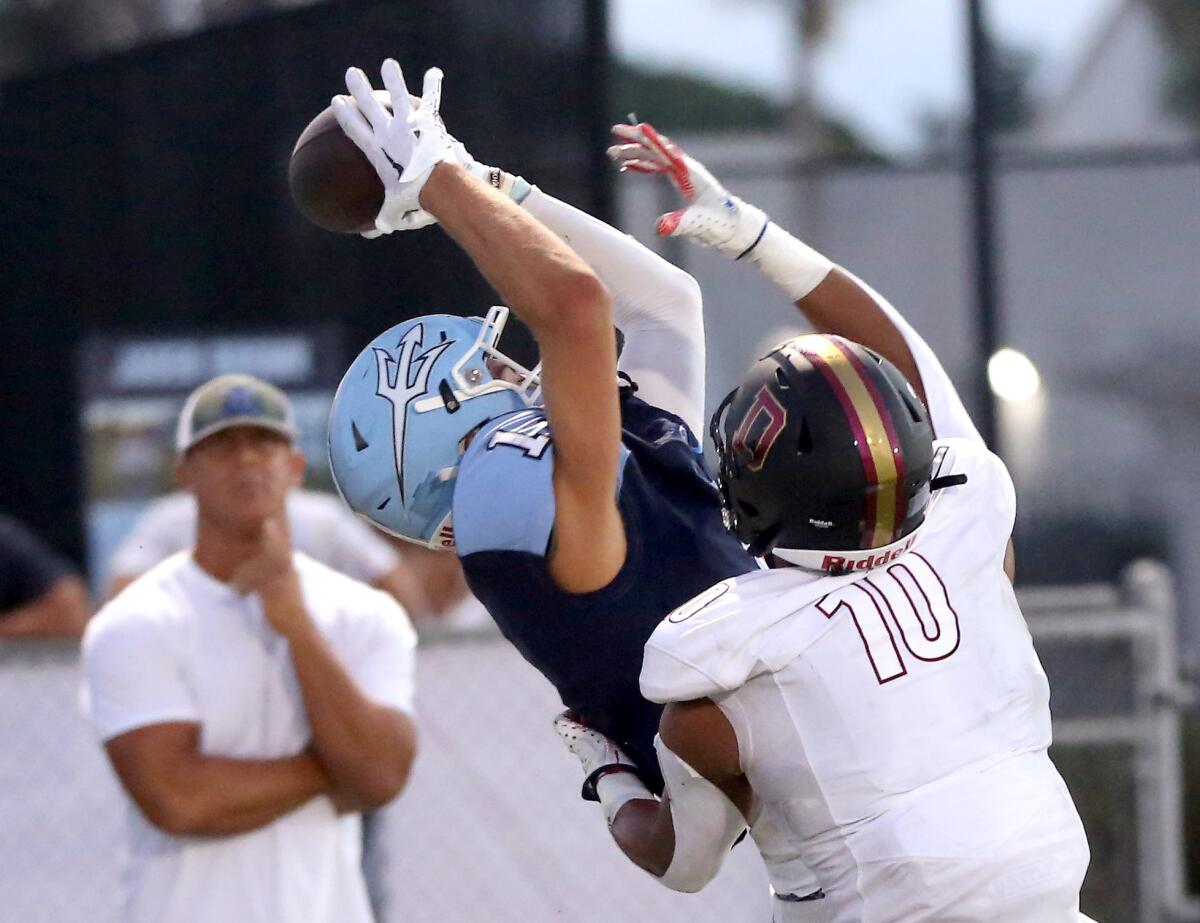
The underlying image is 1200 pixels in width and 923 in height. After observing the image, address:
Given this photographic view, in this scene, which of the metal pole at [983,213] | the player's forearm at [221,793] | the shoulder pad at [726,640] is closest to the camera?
the shoulder pad at [726,640]

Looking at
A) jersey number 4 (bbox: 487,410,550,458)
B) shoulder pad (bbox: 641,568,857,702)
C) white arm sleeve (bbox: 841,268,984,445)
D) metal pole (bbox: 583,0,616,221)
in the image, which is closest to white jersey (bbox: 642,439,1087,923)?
shoulder pad (bbox: 641,568,857,702)

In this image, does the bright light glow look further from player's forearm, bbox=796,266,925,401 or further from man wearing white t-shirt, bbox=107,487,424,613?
player's forearm, bbox=796,266,925,401

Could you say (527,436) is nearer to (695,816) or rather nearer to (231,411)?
(695,816)

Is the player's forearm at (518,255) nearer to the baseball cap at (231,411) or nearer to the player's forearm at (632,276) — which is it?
the player's forearm at (632,276)

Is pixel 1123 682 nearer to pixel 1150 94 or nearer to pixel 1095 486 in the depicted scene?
pixel 1095 486

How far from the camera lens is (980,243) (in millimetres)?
9211

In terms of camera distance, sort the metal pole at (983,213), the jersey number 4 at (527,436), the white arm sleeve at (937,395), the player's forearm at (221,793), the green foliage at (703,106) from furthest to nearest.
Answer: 1. the green foliage at (703,106)
2. the metal pole at (983,213)
3. the player's forearm at (221,793)
4. the white arm sleeve at (937,395)
5. the jersey number 4 at (527,436)

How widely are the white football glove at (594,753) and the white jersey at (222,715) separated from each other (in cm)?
158

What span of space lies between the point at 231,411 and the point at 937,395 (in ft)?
6.75

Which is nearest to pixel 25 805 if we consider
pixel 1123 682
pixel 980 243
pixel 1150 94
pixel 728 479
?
pixel 728 479

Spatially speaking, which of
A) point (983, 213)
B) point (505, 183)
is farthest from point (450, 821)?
point (983, 213)

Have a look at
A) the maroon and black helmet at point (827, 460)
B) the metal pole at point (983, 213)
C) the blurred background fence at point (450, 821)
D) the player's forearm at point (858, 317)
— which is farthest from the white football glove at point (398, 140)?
the metal pole at point (983, 213)

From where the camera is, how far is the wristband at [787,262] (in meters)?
3.21

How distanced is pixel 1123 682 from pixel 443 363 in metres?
3.97
